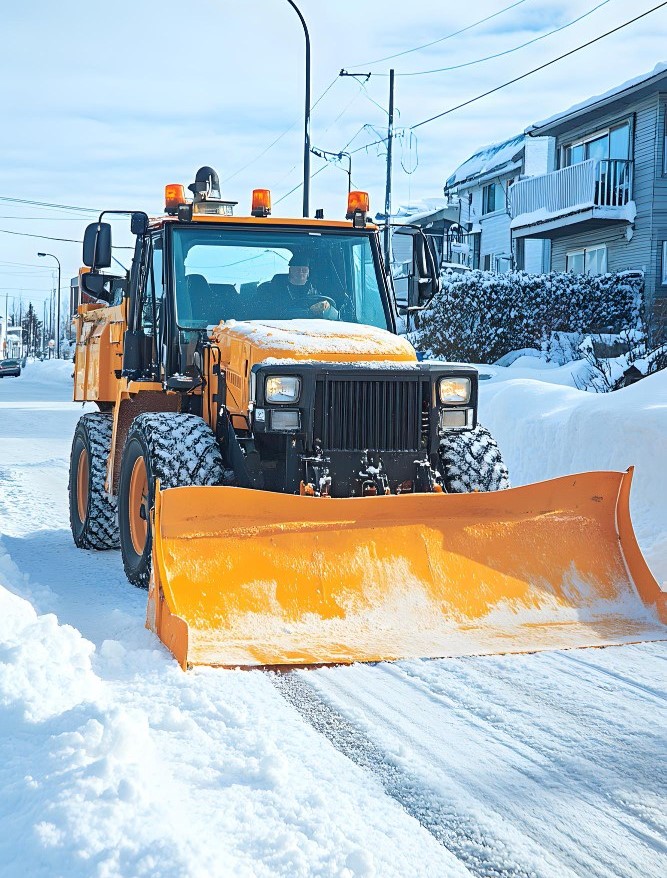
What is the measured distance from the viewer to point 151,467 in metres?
6.00

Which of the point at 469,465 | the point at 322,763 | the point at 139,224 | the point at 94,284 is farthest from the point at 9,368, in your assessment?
the point at 322,763

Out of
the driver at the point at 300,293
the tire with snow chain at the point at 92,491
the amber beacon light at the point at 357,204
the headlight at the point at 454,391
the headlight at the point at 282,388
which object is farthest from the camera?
the tire with snow chain at the point at 92,491

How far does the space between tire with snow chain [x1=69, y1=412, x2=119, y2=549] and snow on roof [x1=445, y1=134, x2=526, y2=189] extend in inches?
1283

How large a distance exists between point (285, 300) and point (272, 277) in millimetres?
189

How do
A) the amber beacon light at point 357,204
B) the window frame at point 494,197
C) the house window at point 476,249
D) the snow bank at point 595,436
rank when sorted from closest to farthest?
the amber beacon light at point 357,204 < the snow bank at point 595,436 < the window frame at point 494,197 < the house window at point 476,249

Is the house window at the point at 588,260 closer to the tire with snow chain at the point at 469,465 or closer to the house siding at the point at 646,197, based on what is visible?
the house siding at the point at 646,197

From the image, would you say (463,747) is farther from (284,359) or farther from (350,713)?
(284,359)

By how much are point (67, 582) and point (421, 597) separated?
8.45 feet

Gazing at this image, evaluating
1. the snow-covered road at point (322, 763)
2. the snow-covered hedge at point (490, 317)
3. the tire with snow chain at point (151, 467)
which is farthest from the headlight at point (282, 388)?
the snow-covered hedge at point (490, 317)

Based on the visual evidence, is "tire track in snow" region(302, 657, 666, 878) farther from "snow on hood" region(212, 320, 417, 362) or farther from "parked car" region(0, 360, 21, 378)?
"parked car" region(0, 360, 21, 378)

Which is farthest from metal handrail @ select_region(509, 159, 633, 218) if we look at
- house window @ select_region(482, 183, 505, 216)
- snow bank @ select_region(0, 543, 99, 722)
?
snow bank @ select_region(0, 543, 99, 722)

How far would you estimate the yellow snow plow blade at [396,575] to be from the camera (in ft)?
16.1

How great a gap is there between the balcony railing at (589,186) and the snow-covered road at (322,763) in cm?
2317

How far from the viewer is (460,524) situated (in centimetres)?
550
